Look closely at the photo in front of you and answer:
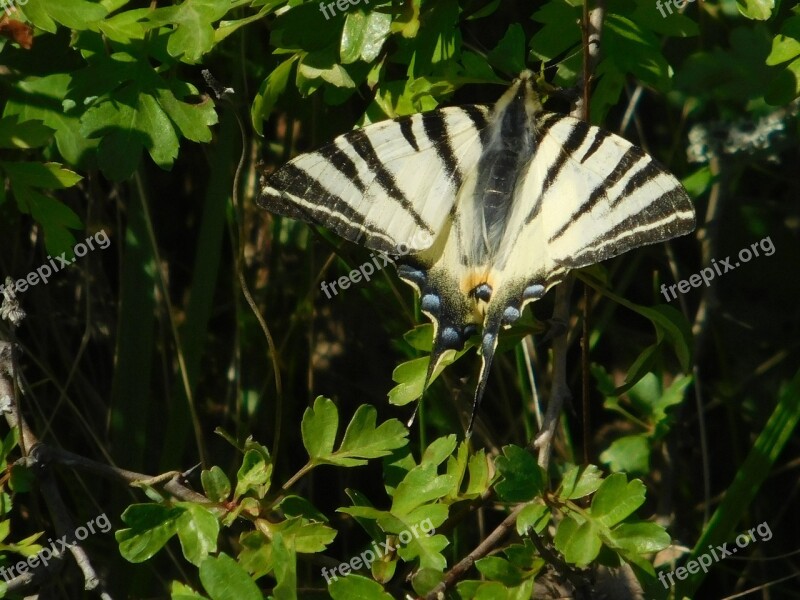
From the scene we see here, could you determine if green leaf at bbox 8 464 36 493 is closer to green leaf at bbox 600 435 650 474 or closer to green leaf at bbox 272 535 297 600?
green leaf at bbox 272 535 297 600

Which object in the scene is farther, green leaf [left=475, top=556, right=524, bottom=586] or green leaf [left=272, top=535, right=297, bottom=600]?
green leaf [left=475, top=556, right=524, bottom=586]

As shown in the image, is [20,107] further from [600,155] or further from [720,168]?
[720,168]

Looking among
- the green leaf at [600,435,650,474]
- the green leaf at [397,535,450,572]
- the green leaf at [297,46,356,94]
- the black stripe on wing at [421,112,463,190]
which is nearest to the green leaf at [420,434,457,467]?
the green leaf at [397,535,450,572]

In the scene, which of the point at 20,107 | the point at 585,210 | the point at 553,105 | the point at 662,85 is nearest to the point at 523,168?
the point at 585,210

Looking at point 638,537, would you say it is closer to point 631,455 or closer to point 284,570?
point 284,570

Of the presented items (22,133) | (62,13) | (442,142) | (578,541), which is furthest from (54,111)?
(578,541)
